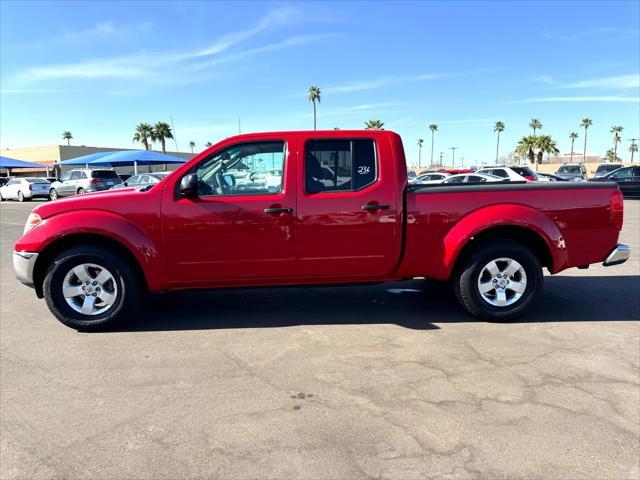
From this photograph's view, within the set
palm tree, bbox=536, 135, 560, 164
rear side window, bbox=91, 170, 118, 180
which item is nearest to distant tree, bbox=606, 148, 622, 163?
palm tree, bbox=536, 135, 560, 164

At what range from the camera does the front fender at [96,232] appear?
4.16 m

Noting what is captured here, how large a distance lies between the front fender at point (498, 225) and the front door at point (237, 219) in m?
1.55

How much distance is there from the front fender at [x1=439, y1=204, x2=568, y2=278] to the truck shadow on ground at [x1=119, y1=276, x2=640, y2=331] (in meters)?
0.75

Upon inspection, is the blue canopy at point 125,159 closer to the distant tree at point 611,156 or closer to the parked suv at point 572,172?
the parked suv at point 572,172

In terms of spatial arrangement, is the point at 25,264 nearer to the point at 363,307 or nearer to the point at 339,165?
the point at 339,165

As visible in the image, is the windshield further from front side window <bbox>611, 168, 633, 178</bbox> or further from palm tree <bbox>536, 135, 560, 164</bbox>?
palm tree <bbox>536, 135, 560, 164</bbox>

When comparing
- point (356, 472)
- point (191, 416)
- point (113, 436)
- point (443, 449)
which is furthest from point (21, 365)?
point (443, 449)

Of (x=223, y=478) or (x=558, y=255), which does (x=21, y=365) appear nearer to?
(x=223, y=478)

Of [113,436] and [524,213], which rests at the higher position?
[524,213]

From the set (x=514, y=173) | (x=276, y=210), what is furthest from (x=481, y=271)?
(x=514, y=173)

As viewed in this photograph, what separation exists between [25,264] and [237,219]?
2.07 metres

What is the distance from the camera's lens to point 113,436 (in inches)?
104

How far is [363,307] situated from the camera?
5.06 meters

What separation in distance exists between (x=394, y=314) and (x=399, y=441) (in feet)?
7.51
